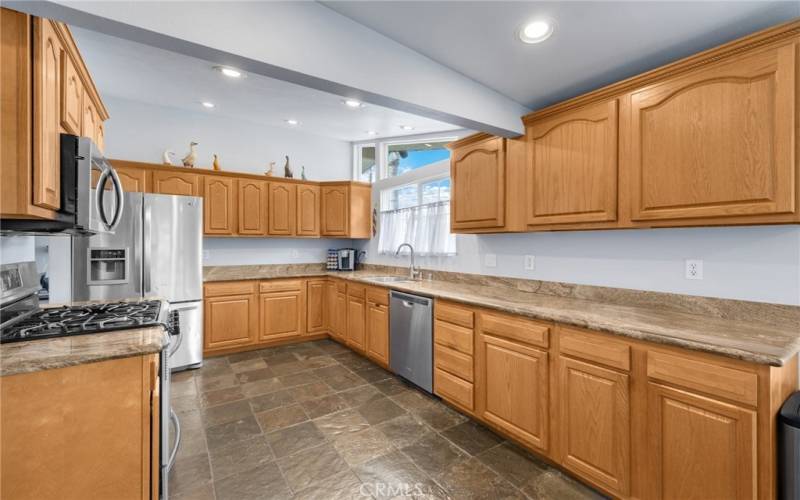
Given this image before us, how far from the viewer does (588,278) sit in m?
2.35

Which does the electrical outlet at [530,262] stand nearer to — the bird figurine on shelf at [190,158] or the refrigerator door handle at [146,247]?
the refrigerator door handle at [146,247]

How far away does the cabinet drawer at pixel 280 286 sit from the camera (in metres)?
4.09

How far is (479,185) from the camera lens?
2791 millimetres

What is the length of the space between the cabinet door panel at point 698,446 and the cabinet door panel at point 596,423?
118mm

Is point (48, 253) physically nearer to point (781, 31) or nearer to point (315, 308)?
point (315, 308)

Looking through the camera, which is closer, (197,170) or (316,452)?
(316,452)

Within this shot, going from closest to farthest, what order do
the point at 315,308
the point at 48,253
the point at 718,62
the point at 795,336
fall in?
the point at 795,336
the point at 718,62
the point at 48,253
the point at 315,308

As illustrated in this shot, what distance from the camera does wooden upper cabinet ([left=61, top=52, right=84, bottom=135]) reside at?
158 centimetres

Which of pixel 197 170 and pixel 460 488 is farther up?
pixel 197 170

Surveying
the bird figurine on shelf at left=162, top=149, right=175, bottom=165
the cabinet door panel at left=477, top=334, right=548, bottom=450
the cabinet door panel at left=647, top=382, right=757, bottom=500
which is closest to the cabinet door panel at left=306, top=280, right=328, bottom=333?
the bird figurine on shelf at left=162, top=149, right=175, bottom=165

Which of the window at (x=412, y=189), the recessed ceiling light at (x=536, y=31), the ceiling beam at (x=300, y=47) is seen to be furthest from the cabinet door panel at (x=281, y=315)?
the recessed ceiling light at (x=536, y=31)

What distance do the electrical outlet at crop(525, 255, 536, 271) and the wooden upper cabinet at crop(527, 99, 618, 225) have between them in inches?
16.2

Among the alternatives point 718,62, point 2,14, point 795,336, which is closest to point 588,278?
point 795,336

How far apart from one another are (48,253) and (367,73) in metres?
3.06
